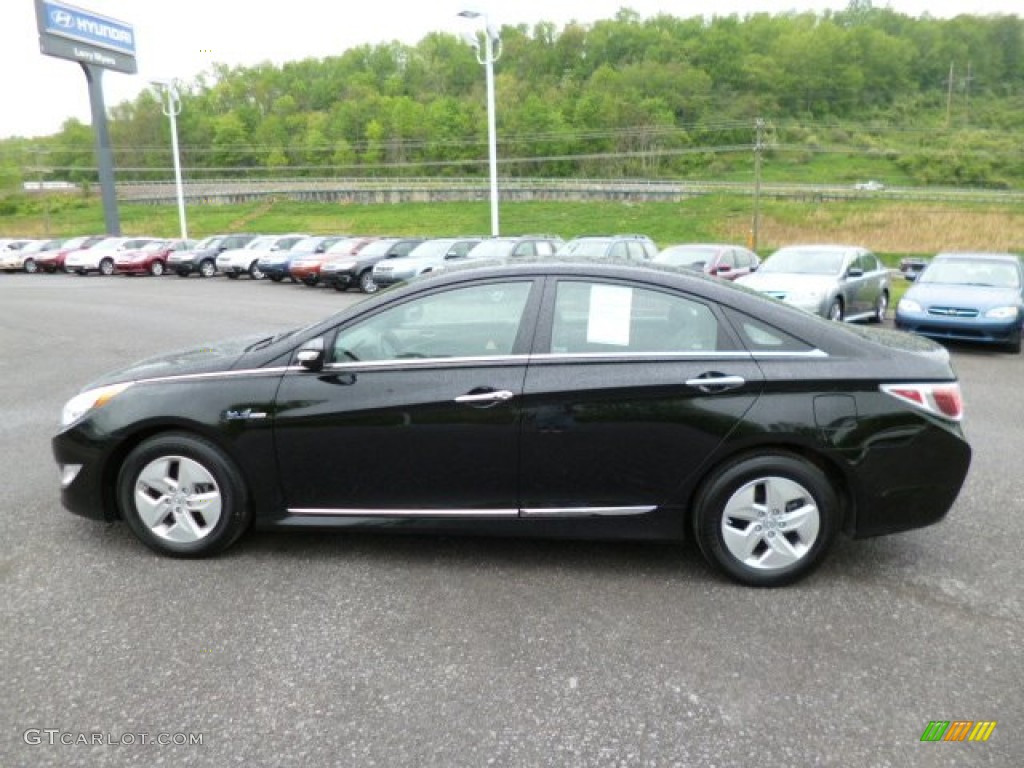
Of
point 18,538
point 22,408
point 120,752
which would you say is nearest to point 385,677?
point 120,752

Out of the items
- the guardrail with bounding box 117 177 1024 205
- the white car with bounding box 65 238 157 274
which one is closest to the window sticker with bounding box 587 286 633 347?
the white car with bounding box 65 238 157 274

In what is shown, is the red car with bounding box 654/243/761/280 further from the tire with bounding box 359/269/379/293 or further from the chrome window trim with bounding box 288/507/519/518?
the chrome window trim with bounding box 288/507/519/518

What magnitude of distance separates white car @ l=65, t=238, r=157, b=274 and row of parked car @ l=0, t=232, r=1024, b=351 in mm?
40

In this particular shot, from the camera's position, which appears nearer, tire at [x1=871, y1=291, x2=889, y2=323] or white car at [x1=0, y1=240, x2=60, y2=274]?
tire at [x1=871, y1=291, x2=889, y2=323]

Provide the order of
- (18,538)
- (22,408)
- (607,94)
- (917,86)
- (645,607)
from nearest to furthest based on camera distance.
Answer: (645,607) < (18,538) < (22,408) < (607,94) < (917,86)

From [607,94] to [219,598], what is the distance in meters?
106

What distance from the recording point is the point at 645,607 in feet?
12.1

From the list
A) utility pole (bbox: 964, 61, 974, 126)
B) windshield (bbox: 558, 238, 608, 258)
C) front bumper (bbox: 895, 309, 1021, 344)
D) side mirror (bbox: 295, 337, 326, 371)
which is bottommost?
front bumper (bbox: 895, 309, 1021, 344)

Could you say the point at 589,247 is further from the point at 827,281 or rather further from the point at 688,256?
the point at 827,281

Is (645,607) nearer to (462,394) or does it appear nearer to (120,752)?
(462,394)

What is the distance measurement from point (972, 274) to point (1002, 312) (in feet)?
5.57

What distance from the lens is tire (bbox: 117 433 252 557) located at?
4109 millimetres

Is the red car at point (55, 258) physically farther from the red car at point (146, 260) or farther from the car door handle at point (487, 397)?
the car door handle at point (487, 397)

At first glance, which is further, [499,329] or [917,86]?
[917,86]
